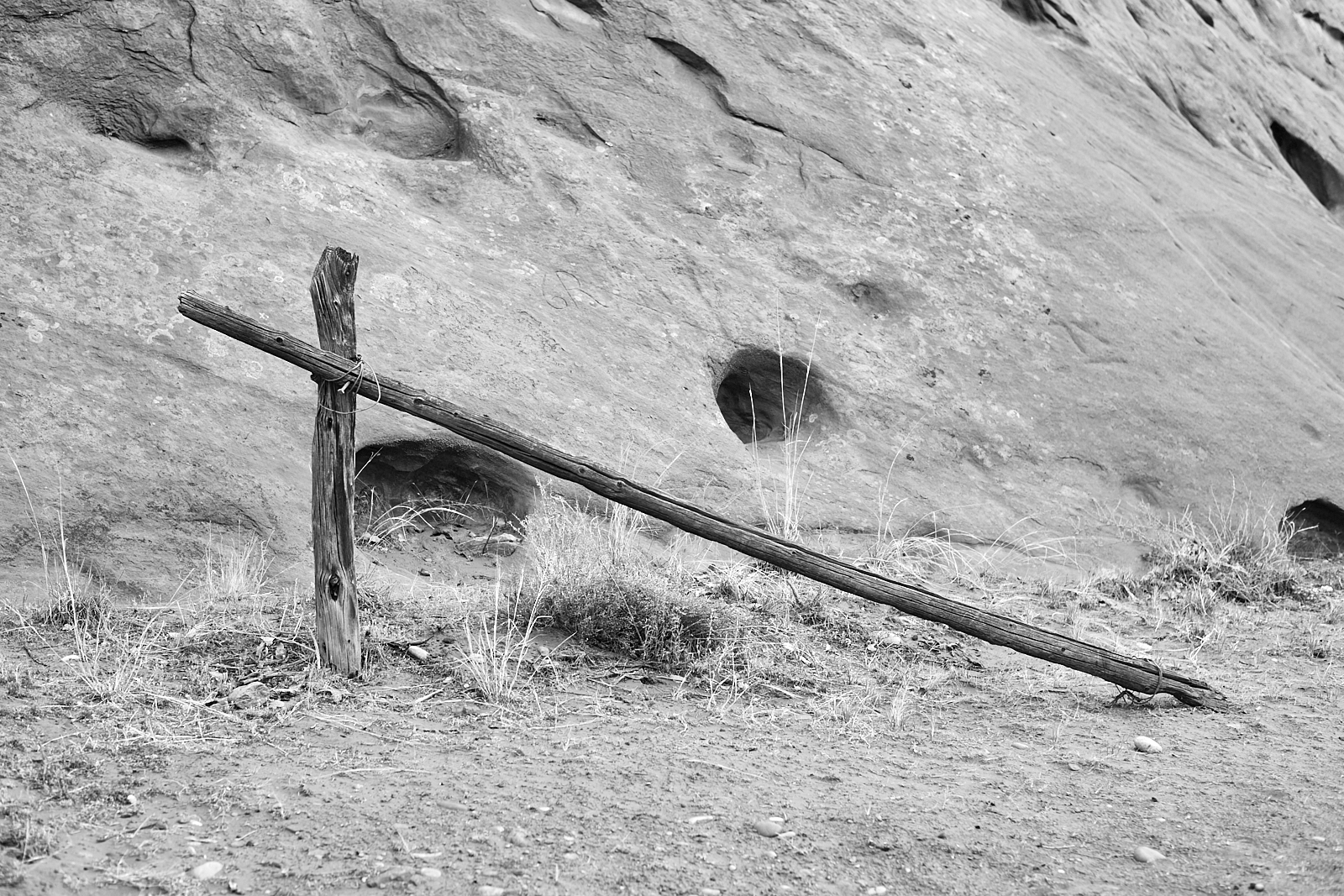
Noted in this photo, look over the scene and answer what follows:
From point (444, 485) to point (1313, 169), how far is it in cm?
883

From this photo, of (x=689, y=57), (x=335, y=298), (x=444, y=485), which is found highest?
(x=689, y=57)

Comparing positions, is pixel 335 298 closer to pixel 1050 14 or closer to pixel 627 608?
pixel 627 608

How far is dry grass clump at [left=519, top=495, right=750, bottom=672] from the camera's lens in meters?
4.47

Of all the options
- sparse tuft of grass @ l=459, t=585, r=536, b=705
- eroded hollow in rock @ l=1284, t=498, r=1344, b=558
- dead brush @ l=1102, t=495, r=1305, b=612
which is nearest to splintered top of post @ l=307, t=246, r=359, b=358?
sparse tuft of grass @ l=459, t=585, r=536, b=705

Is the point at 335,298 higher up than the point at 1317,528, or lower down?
lower down

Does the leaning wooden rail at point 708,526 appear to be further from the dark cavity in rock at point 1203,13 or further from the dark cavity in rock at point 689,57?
the dark cavity in rock at point 1203,13

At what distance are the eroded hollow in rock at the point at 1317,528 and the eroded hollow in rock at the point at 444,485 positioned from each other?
4.34 m

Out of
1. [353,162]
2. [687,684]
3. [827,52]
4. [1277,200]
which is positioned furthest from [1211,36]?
[687,684]

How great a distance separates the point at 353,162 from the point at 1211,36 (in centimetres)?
784

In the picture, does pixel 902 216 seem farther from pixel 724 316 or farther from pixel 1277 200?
pixel 1277 200

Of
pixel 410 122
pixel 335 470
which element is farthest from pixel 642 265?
pixel 335 470

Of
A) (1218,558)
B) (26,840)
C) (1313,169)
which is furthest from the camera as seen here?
(1313,169)

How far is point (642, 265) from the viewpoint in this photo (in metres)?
6.13

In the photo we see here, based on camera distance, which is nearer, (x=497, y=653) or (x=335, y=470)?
(x=335, y=470)
